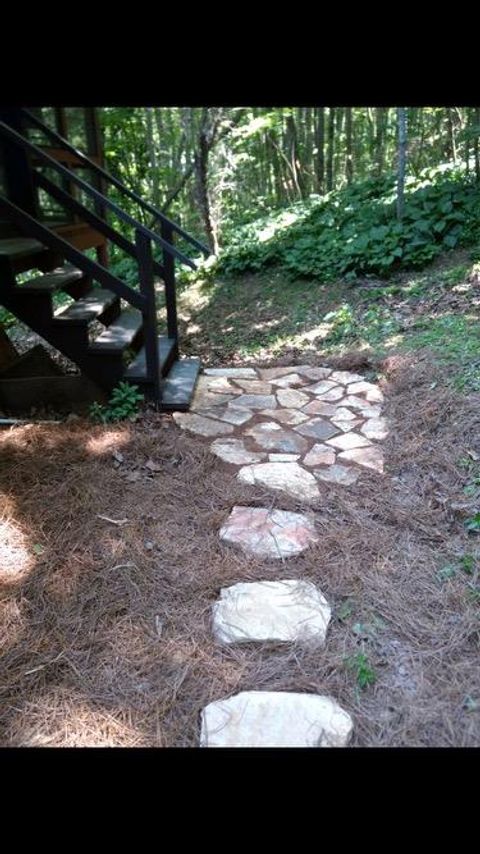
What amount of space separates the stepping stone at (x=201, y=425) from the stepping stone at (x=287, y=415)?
1.10 ft

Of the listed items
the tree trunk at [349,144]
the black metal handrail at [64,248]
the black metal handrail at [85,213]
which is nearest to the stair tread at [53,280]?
the black metal handrail at [64,248]

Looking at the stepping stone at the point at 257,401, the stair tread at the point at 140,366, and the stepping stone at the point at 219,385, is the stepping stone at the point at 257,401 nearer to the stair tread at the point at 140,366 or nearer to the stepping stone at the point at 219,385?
the stepping stone at the point at 219,385

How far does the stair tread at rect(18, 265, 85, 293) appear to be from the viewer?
318cm

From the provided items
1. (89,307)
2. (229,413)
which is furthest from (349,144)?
(229,413)

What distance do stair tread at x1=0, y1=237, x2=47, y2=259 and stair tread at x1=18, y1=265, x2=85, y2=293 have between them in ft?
0.56

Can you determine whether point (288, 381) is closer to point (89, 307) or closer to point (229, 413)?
point (229, 413)

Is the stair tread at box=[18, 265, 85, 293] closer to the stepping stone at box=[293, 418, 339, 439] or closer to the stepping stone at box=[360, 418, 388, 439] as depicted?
the stepping stone at box=[293, 418, 339, 439]

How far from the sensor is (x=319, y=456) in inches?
117

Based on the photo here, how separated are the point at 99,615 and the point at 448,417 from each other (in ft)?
6.95

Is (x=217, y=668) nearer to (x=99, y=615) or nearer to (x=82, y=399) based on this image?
(x=99, y=615)

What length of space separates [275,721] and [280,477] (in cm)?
139
